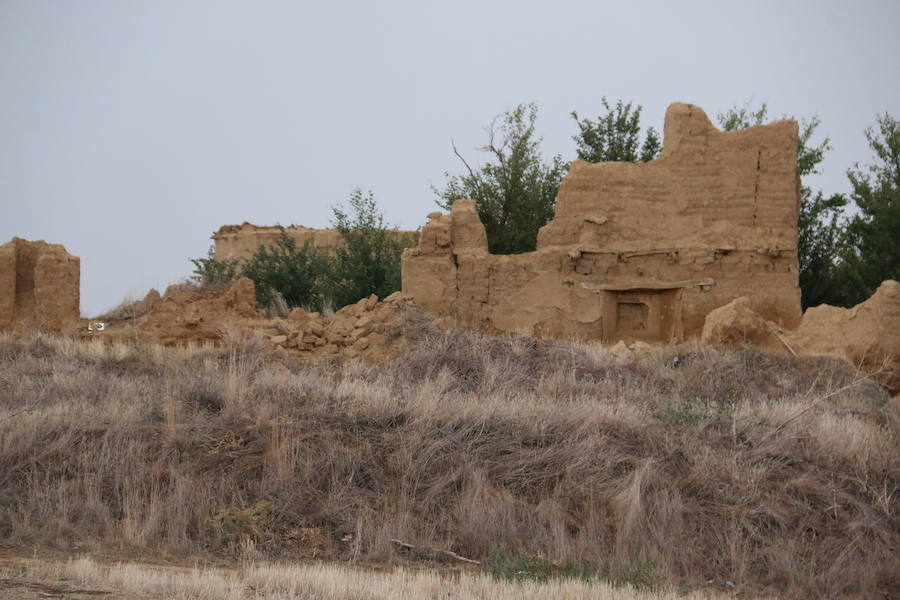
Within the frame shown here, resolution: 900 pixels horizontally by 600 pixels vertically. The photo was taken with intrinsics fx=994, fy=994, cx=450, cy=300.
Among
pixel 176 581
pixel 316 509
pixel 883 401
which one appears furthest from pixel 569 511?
pixel 883 401

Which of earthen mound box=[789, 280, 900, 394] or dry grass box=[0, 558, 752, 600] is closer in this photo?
dry grass box=[0, 558, 752, 600]

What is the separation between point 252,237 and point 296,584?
1099 inches

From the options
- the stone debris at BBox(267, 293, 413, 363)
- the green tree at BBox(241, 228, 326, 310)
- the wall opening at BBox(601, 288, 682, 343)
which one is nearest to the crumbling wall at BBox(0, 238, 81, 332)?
the stone debris at BBox(267, 293, 413, 363)

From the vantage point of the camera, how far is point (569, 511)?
364 inches

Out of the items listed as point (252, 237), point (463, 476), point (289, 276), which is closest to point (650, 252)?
point (463, 476)

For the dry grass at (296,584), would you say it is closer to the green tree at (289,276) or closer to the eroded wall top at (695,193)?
the eroded wall top at (695,193)

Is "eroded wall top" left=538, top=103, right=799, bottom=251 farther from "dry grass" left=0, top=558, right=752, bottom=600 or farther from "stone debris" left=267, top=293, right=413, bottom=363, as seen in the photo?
"dry grass" left=0, top=558, right=752, bottom=600

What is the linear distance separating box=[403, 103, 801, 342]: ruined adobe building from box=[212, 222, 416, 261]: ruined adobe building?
15.1 meters

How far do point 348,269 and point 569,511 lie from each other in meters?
14.4

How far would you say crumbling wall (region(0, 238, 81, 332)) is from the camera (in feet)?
53.9

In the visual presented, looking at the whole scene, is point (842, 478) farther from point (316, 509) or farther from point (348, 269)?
point (348, 269)

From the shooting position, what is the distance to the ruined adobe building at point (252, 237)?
32531mm

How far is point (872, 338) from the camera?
571 inches

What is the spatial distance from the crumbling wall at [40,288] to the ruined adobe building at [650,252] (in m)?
5.62
